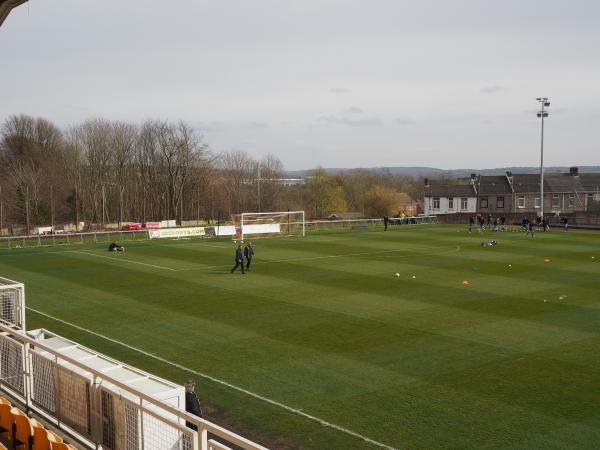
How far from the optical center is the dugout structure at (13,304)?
45.4ft

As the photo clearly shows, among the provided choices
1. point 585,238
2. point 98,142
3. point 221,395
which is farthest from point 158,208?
point 221,395

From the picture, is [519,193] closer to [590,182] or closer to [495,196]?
[495,196]

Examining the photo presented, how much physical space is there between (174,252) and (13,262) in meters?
9.59

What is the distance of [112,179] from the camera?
282 ft

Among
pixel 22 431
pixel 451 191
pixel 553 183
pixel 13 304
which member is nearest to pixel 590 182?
pixel 553 183

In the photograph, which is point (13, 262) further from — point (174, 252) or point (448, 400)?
point (448, 400)

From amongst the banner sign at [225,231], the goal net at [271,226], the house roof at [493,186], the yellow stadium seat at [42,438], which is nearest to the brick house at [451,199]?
the house roof at [493,186]

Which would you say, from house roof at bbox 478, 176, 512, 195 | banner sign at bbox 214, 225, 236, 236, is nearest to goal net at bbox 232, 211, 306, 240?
banner sign at bbox 214, 225, 236, 236

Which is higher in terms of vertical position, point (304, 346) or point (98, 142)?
point (98, 142)

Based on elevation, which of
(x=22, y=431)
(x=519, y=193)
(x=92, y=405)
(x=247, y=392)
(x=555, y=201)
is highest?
(x=519, y=193)

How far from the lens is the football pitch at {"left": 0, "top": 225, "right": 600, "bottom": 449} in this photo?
436 inches

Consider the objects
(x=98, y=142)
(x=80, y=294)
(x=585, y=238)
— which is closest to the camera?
(x=80, y=294)

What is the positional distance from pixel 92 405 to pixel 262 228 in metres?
42.0

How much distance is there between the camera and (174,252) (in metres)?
39.2
